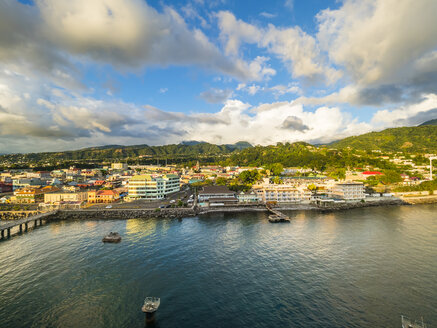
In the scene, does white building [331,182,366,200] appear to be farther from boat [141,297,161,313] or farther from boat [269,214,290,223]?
boat [141,297,161,313]

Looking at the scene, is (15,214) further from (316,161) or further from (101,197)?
(316,161)

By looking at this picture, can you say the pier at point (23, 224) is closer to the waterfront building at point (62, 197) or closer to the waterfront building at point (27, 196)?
the waterfront building at point (62, 197)

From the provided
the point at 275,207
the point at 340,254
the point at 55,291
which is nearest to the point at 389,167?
the point at 275,207

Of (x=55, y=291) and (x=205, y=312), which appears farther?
(x=55, y=291)

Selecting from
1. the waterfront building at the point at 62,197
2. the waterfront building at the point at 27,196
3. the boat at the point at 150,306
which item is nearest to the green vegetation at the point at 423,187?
the boat at the point at 150,306

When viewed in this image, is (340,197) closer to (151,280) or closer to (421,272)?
(421,272)
